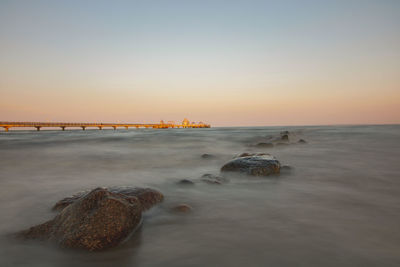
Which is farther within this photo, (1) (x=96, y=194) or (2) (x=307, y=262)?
(1) (x=96, y=194)

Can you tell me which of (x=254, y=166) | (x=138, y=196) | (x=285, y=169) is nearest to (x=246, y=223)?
(x=138, y=196)

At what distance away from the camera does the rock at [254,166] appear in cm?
543

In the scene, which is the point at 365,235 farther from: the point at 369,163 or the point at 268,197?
the point at 369,163

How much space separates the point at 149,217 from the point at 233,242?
1268 mm

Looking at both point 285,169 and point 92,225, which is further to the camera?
point 285,169

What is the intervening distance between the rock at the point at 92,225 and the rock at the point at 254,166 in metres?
3.42

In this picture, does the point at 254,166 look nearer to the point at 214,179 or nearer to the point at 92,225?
the point at 214,179

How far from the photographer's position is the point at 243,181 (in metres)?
4.95

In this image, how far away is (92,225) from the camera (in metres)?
2.37

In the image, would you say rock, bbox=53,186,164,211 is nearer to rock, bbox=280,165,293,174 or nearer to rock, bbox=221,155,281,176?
rock, bbox=221,155,281,176

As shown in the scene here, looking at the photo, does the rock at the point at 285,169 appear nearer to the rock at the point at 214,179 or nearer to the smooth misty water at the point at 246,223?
the smooth misty water at the point at 246,223

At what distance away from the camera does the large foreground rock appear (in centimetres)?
231

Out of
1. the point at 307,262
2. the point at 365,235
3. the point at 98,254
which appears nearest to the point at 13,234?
the point at 98,254

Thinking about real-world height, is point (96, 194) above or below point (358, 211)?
above
